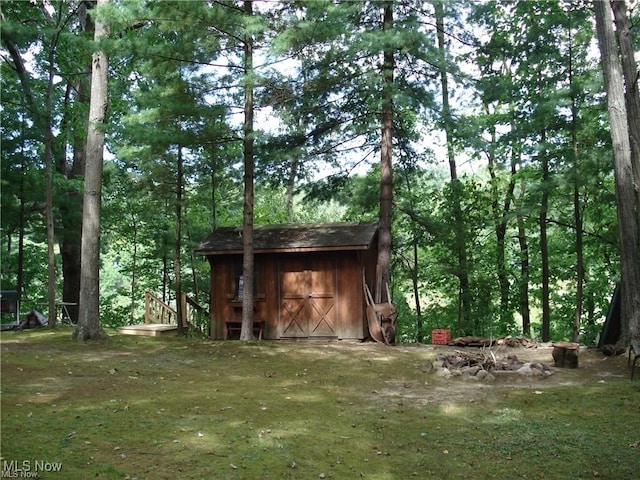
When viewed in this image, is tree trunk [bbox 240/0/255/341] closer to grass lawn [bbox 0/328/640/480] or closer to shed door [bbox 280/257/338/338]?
shed door [bbox 280/257/338/338]

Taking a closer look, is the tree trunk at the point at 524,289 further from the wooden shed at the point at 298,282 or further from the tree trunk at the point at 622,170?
the tree trunk at the point at 622,170

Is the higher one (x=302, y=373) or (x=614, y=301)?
(x=614, y=301)

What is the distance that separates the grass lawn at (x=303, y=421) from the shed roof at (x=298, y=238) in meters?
3.90

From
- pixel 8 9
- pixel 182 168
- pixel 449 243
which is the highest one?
pixel 8 9

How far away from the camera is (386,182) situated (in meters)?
13.5

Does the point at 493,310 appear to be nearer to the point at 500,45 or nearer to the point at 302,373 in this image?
the point at 500,45

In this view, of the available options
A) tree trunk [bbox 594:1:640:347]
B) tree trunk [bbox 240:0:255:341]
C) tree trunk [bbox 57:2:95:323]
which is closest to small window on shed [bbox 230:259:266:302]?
tree trunk [bbox 240:0:255:341]

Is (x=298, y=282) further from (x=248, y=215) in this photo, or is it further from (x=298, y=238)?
(x=248, y=215)

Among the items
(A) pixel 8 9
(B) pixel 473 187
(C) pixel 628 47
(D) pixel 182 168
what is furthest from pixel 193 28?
(B) pixel 473 187

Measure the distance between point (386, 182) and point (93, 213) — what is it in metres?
7.03

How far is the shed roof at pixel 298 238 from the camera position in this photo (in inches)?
502

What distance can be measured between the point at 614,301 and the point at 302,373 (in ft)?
21.1

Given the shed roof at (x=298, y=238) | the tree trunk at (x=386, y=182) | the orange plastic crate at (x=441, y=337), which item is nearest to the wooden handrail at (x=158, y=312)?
the shed roof at (x=298, y=238)

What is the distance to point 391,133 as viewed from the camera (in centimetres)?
1372
